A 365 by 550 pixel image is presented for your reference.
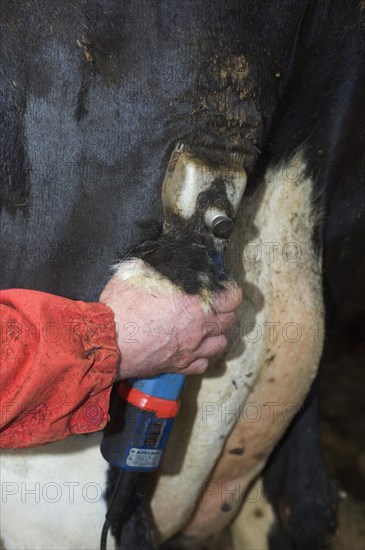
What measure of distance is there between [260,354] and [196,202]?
359 mm

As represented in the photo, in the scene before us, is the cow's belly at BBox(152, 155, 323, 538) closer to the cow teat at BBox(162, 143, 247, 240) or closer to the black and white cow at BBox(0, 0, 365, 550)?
the black and white cow at BBox(0, 0, 365, 550)

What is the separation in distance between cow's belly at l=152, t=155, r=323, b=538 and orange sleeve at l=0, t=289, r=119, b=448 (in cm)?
36

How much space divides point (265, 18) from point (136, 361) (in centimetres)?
52

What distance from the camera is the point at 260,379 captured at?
1.32 meters

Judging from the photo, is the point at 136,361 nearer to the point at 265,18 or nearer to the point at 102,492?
the point at 102,492

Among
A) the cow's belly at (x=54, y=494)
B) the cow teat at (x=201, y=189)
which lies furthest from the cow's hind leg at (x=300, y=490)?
the cow teat at (x=201, y=189)

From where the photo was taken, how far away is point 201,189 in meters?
1.05

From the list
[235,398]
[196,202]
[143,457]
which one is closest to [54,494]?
[143,457]

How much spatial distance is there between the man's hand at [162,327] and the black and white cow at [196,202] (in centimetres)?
13

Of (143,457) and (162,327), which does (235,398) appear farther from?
(162,327)

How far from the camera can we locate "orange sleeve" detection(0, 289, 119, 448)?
2.82 feet

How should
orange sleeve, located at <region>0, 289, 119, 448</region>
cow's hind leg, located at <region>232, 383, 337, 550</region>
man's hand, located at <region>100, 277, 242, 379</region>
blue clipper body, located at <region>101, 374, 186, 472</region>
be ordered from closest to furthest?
orange sleeve, located at <region>0, 289, 119, 448</region>, man's hand, located at <region>100, 277, 242, 379</region>, blue clipper body, located at <region>101, 374, 186, 472</region>, cow's hind leg, located at <region>232, 383, 337, 550</region>

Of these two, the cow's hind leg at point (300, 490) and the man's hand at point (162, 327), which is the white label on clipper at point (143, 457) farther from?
the cow's hind leg at point (300, 490)

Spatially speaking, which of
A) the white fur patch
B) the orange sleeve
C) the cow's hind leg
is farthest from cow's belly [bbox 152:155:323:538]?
the orange sleeve
